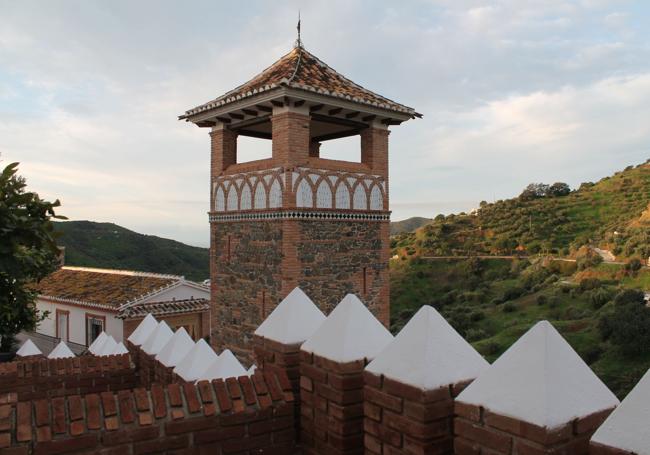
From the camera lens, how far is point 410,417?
235 cm

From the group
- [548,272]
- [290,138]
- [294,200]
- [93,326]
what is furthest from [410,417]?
[548,272]

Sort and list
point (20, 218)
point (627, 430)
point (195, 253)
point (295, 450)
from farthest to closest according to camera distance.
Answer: point (195, 253)
point (20, 218)
point (295, 450)
point (627, 430)

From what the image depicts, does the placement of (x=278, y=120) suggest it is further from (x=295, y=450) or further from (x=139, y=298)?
(x=139, y=298)

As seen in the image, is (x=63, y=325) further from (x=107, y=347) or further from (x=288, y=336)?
(x=288, y=336)

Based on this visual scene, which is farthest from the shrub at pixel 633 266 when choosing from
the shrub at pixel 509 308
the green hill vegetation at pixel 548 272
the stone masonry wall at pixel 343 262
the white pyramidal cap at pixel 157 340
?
the white pyramidal cap at pixel 157 340

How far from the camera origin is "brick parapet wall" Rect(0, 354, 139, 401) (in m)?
4.71

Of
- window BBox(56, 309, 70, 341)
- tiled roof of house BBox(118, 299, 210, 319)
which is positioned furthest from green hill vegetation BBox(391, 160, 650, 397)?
window BBox(56, 309, 70, 341)

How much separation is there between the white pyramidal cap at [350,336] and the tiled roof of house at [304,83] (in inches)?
235

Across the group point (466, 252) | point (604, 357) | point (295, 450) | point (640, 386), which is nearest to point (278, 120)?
point (295, 450)

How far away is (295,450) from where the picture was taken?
3195 millimetres

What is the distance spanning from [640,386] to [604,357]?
16.4 metres

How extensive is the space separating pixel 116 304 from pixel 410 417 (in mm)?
19469

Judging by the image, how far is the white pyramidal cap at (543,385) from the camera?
187 cm

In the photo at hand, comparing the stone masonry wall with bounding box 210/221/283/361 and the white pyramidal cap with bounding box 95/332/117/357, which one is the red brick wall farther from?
the white pyramidal cap with bounding box 95/332/117/357
